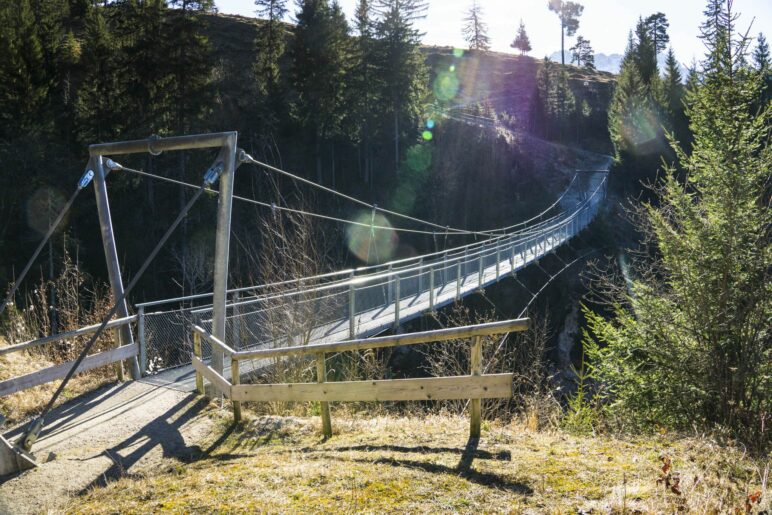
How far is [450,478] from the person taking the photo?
143 inches

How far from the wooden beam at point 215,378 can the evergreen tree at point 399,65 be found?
30.9 meters

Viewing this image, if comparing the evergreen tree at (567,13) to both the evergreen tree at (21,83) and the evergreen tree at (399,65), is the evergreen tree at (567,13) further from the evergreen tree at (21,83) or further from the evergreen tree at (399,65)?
the evergreen tree at (21,83)

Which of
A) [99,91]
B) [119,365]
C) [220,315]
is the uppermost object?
[99,91]

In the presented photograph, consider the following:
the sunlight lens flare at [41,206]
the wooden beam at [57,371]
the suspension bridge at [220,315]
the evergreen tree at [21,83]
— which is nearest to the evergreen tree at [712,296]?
the suspension bridge at [220,315]

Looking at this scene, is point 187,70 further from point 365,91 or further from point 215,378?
point 215,378

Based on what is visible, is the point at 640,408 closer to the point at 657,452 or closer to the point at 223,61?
the point at 657,452

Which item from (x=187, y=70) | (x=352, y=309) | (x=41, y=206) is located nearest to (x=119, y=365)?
(x=352, y=309)

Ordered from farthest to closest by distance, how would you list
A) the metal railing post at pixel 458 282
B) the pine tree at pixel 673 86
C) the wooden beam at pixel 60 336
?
the pine tree at pixel 673 86 → the metal railing post at pixel 458 282 → the wooden beam at pixel 60 336

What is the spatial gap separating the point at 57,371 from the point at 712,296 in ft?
23.0

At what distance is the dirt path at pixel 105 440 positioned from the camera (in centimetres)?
438

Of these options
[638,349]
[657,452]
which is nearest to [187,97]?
[638,349]

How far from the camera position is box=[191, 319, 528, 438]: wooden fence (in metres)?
4.23

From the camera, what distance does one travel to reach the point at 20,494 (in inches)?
170


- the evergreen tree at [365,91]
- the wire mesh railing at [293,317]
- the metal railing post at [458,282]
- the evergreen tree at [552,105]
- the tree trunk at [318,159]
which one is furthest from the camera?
the evergreen tree at [552,105]
